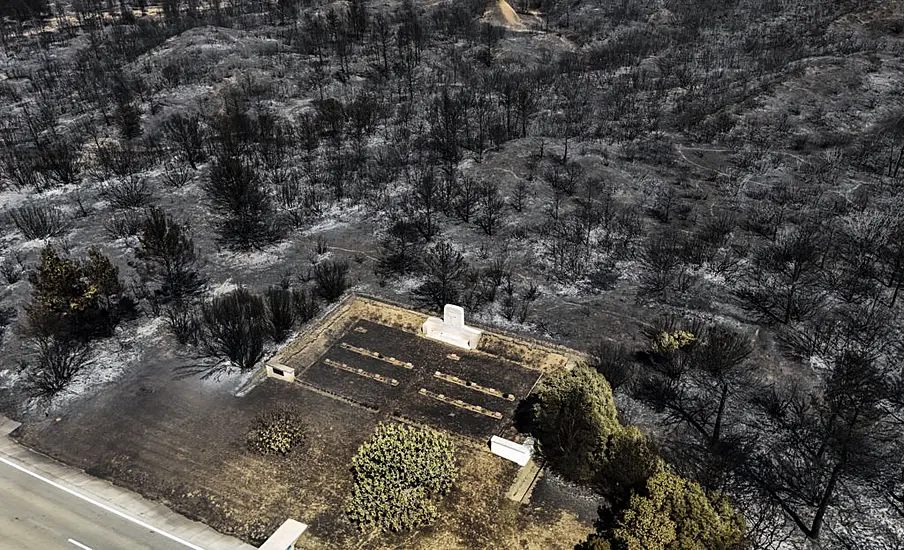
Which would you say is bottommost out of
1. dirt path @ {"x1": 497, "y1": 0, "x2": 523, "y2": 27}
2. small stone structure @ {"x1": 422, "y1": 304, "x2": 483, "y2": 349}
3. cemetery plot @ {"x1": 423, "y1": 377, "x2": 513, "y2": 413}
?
cemetery plot @ {"x1": 423, "y1": 377, "x2": 513, "y2": 413}

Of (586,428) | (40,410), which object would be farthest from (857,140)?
(40,410)

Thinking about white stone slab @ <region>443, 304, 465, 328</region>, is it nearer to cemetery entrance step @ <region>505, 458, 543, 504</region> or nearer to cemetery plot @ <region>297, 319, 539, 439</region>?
cemetery plot @ <region>297, 319, 539, 439</region>

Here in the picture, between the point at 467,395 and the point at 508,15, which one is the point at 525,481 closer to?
the point at 467,395

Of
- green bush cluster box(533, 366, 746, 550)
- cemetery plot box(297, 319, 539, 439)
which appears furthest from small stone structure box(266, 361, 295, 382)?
green bush cluster box(533, 366, 746, 550)

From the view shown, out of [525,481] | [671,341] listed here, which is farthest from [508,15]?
[525,481]

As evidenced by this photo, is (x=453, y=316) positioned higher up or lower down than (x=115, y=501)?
higher up

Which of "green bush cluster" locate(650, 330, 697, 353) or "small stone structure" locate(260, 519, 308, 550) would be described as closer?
"small stone structure" locate(260, 519, 308, 550)
